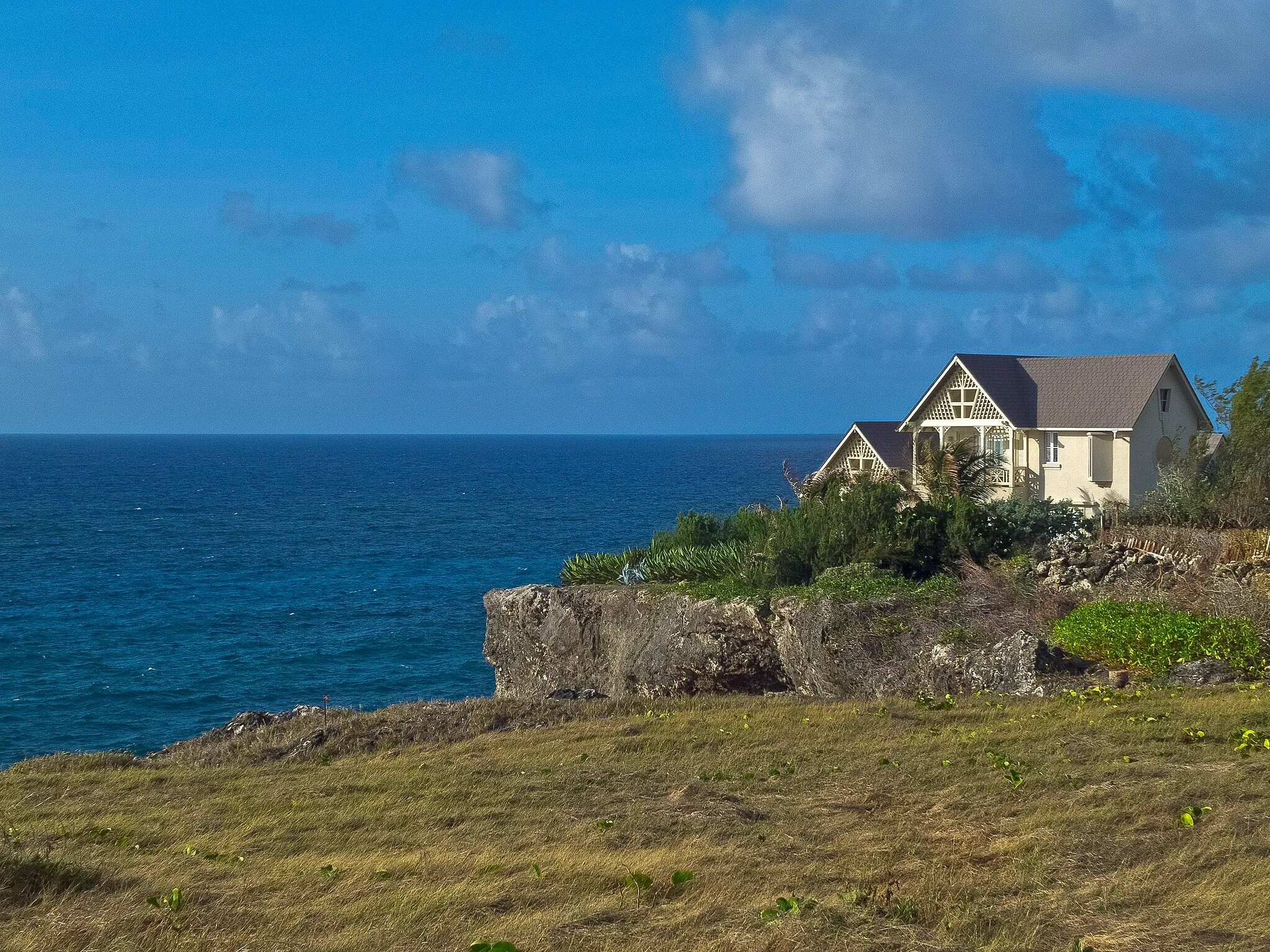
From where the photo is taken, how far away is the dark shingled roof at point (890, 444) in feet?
121

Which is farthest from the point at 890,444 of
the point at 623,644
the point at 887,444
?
the point at 623,644

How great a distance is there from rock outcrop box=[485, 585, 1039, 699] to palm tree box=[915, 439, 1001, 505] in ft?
27.3

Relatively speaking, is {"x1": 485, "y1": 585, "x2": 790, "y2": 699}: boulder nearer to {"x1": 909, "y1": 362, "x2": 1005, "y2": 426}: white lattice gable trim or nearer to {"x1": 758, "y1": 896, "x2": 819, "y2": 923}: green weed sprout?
{"x1": 758, "y1": 896, "x2": 819, "y2": 923}: green weed sprout

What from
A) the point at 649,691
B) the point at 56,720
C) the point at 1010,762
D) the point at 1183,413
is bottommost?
the point at 56,720

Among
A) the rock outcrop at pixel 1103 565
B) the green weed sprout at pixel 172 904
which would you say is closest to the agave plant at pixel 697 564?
the rock outcrop at pixel 1103 565

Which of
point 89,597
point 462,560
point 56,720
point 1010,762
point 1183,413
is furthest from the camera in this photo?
point 462,560

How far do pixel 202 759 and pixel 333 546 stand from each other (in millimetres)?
54770

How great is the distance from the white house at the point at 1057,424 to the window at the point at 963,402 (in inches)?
1.2

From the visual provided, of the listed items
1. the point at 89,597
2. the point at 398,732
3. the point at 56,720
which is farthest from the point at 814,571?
the point at 89,597

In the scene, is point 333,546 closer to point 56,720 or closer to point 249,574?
point 249,574

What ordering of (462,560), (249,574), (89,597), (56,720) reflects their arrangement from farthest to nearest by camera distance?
(462,560), (249,574), (89,597), (56,720)

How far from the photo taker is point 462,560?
2496 inches

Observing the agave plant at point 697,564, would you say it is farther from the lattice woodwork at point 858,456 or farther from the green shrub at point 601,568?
the lattice woodwork at point 858,456

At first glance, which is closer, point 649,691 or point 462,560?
point 649,691
